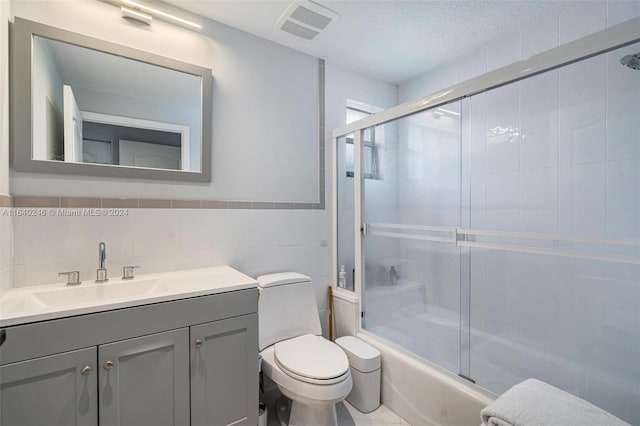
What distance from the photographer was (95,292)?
1.42 m

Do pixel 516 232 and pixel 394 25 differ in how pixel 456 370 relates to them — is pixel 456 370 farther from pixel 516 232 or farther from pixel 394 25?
pixel 394 25

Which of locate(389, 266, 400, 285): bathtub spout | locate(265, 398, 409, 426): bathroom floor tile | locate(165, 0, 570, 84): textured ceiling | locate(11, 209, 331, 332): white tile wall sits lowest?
locate(265, 398, 409, 426): bathroom floor tile

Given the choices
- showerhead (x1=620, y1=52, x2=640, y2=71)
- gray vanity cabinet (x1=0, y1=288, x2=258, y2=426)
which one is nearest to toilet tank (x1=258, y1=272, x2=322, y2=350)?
gray vanity cabinet (x1=0, y1=288, x2=258, y2=426)

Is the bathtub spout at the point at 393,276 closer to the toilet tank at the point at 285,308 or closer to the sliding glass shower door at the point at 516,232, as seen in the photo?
the sliding glass shower door at the point at 516,232

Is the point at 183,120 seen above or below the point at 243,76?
below

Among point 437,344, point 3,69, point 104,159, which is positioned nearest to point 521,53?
point 437,344

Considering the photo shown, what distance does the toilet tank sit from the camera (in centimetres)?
179

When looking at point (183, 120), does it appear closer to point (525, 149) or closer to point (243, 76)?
point (243, 76)

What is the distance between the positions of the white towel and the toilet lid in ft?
2.22

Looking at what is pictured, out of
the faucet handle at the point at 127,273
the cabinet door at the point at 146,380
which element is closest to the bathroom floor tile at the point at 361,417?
the cabinet door at the point at 146,380

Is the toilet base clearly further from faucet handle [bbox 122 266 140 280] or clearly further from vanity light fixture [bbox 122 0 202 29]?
vanity light fixture [bbox 122 0 202 29]

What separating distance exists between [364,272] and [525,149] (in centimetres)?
132

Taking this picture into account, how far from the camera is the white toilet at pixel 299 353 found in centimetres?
144

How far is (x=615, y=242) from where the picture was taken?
1162 mm
